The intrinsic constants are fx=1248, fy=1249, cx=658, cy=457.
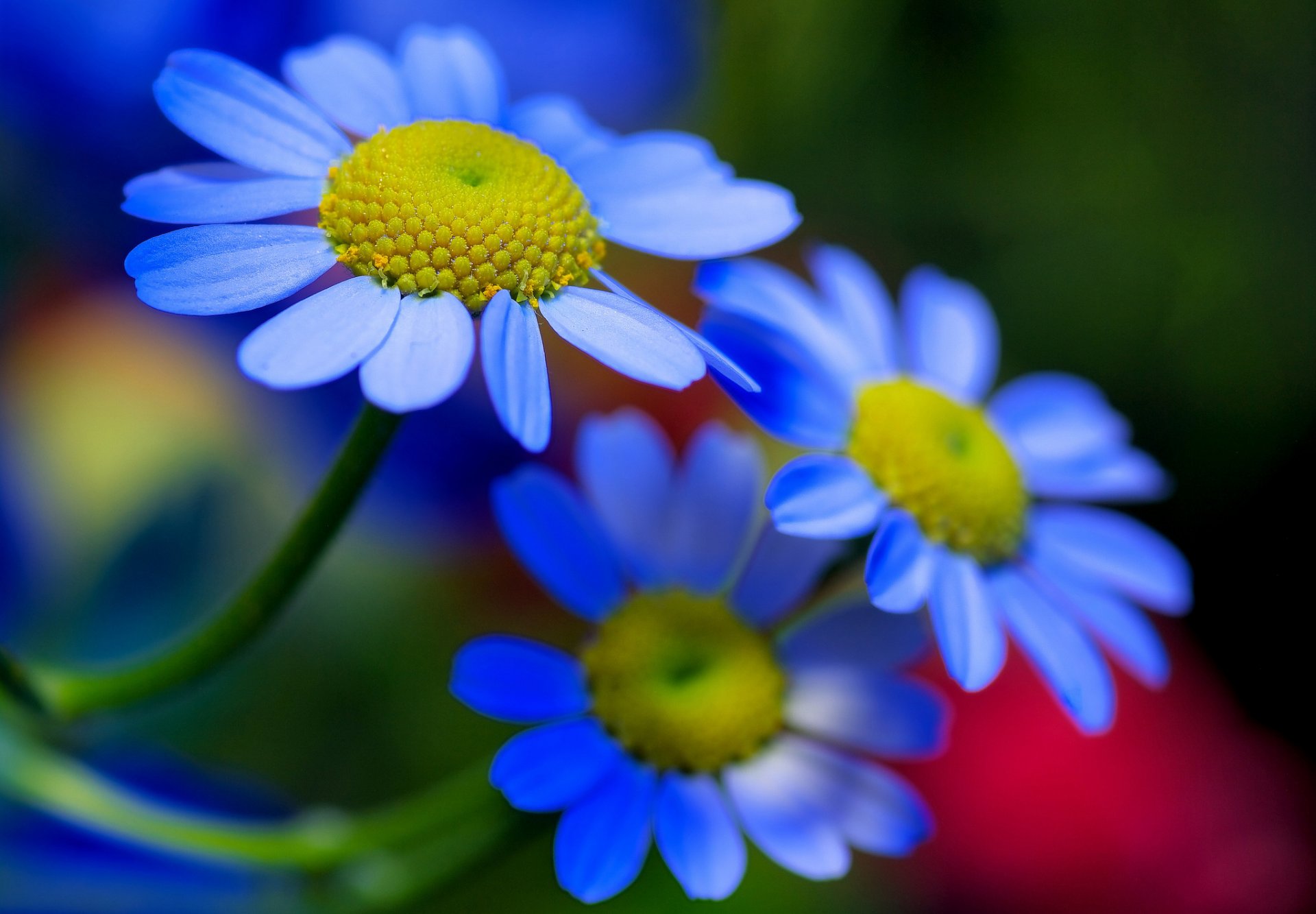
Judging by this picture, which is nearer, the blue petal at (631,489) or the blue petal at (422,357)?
the blue petal at (422,357)

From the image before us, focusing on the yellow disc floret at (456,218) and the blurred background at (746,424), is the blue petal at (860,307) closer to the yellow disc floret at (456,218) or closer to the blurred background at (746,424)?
the yellow disc floret at (456,218)

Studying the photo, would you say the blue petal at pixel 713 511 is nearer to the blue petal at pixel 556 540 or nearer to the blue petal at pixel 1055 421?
the blue petal at pixel 556 540

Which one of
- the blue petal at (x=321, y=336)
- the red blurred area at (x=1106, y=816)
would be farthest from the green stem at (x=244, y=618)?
the red blurred area at (x=1106, y=816)

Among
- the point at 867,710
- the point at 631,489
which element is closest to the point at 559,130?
the point at 631,489

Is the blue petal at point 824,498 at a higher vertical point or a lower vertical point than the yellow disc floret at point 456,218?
lower

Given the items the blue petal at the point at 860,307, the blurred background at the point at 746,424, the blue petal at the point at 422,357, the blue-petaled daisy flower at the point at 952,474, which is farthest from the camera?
the blurred background at the point at 746,424

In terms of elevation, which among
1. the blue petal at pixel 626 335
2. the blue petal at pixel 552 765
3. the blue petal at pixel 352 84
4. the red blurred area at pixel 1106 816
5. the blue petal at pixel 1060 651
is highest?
the blue petal at pixel 352 84

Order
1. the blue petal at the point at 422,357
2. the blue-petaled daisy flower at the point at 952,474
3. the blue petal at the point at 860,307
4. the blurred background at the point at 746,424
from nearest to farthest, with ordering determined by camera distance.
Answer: the blue petal at the point at 422,357 → the blue-petaled daisy flower at the point at 952,474 → the blue petal at the point at 860,307 → the blurred background at the point at 746,424

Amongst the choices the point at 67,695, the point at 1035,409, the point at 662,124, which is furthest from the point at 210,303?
the point at 662,124
